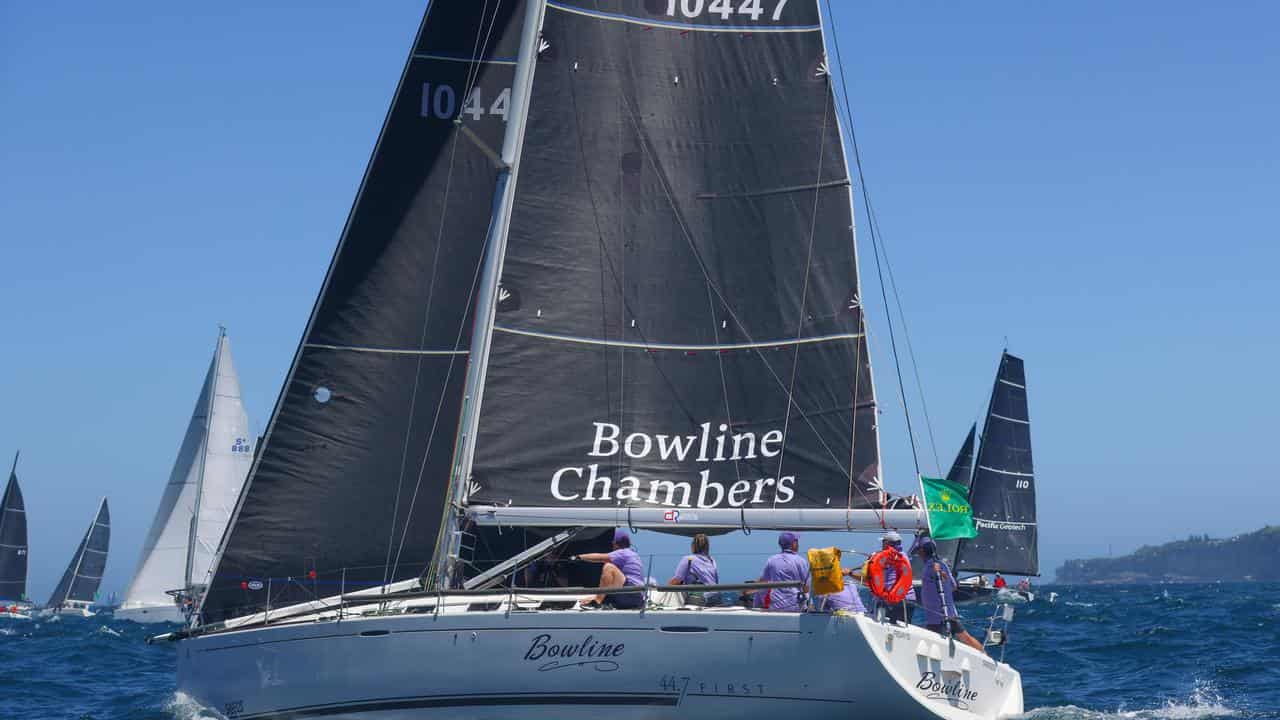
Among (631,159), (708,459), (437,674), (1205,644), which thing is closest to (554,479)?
(708,459)

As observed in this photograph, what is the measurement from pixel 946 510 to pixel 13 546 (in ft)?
185

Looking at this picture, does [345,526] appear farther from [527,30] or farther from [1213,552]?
[1213,552]

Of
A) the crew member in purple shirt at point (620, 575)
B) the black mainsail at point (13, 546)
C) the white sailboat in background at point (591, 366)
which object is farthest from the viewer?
the black mainsail at point (13, 546)

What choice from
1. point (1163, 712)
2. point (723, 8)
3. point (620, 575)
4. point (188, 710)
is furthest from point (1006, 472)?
point (188, 710)

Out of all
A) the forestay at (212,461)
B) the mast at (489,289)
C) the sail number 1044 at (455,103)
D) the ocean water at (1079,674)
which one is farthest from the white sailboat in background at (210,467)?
the mast at (489,289)

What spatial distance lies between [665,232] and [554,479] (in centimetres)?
277

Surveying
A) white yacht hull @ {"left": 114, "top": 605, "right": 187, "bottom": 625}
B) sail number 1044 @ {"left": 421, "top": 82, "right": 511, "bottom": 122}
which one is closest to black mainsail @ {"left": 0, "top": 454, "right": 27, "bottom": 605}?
white yacht hull @ {"left": 114, "top": 605, "right": 187, "bottom": 625}

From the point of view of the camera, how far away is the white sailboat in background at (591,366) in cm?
1358

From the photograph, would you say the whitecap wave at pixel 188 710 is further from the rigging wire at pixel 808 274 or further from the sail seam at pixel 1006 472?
the sail seam at pixel 1006 472

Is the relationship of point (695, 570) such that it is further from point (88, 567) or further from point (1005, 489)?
point (88, 567)

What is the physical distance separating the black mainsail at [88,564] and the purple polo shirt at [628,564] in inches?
2279

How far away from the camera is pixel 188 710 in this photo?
44.7 ft

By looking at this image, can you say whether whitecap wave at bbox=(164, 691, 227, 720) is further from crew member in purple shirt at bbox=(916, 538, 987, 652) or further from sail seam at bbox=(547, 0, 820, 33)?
sail seam at bbox=(547, 0, 820, 33)

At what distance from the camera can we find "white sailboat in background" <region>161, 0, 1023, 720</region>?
1358 cm
